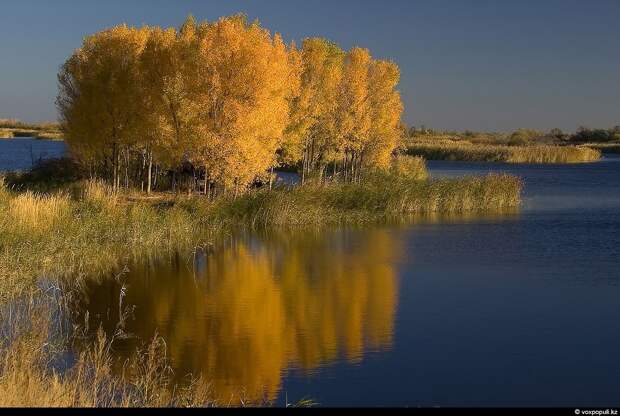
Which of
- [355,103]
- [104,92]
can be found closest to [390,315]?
[104,92]

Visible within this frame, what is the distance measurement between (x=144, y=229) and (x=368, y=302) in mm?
8816

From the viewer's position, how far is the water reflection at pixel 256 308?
14906mm

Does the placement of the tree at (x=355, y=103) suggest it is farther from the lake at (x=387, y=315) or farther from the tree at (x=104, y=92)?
the lake at (x=387, y=315)

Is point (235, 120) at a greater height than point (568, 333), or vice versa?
point (235, 120)

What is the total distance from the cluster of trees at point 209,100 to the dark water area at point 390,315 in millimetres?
4698

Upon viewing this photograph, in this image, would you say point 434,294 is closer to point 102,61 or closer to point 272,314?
point 272,314

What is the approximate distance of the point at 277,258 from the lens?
27.1 metres

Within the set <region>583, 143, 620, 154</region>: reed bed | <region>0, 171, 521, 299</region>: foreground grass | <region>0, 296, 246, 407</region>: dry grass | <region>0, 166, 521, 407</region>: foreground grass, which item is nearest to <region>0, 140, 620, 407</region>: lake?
<region>0, 296, 246, 407</region>: dry grass

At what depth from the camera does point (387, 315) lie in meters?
19.0

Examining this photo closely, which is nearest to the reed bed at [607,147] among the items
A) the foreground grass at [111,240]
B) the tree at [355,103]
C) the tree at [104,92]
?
the foreground grass at [111,240]

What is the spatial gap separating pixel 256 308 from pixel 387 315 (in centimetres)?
322

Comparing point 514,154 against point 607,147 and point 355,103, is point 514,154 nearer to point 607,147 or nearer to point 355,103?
point 607,147
